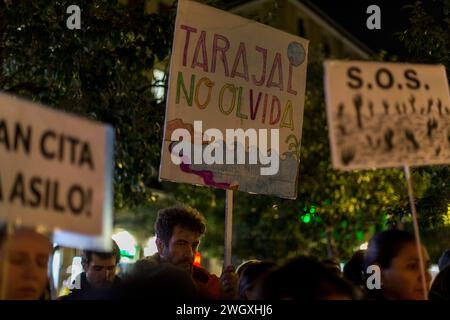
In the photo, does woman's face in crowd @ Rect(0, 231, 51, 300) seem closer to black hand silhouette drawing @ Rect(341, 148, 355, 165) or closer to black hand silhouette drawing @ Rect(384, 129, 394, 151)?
black hand silhouette drawing @ Rect(341, 148, 355, 165)

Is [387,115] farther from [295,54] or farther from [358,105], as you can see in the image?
[295,54]

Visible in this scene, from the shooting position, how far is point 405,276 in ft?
12.3

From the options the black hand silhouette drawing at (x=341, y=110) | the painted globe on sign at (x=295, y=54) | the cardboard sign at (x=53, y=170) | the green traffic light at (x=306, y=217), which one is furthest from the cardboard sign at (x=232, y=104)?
the cardboard sign at (x=53, y=170)

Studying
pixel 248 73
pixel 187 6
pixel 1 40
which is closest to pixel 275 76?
pixel 248 73

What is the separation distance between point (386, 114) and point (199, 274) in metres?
2.00

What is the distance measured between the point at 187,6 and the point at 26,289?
9.31 feet

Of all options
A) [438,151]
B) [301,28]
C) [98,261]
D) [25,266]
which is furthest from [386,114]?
[301,28]

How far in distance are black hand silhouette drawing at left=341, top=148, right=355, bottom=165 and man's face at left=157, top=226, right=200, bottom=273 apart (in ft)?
5.64

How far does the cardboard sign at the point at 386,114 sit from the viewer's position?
3.46 meters

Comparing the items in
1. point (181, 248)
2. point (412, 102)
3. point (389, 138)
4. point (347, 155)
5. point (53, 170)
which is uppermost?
point (412, 102)

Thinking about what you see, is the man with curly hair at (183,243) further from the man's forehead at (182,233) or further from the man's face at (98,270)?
the man's face at (98,270)

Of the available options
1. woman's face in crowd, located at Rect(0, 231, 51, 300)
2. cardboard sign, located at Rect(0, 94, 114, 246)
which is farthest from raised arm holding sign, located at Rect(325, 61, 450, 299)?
woman's face in crowd, located at Rect(0, 231, 51, 300)

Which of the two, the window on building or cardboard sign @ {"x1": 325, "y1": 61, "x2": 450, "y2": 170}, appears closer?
cardboard sign @ {"x1": 325, "y1": 61, "x2": 450, "y2": 170}

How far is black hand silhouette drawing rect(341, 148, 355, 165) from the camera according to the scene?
3399 millimetres
